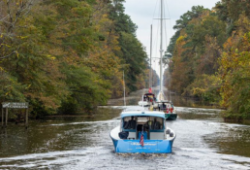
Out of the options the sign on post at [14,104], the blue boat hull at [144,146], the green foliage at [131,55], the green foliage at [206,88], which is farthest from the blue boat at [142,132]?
the green foliage at [131,55]

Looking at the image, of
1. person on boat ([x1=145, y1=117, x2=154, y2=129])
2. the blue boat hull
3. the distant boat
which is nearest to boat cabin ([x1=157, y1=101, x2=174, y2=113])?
the distant boat

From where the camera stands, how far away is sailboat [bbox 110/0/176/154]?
20.3m

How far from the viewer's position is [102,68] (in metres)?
44.6

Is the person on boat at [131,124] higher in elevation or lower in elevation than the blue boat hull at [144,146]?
higher

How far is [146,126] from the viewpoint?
22406mm

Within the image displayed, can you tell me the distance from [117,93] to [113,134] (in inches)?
2413

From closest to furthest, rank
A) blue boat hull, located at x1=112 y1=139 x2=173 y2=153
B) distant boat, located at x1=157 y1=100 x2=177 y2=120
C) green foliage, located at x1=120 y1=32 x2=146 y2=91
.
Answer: blue boat hull, located at x1=112 y1=139 x2=173 y2=153, distant boat, located at x1=157 y1=100 x2=177 y2=120, green foliage, located at x1=120 y1=32 x2=146 y2=91

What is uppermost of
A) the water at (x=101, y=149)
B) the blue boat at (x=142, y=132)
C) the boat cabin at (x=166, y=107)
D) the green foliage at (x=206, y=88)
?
the green foliage at (x=206, y=88)

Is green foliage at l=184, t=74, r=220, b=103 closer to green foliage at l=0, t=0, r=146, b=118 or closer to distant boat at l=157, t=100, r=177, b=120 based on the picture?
green foliage at l=0, t=0, r=146, b=118

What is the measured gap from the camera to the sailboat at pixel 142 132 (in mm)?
20344

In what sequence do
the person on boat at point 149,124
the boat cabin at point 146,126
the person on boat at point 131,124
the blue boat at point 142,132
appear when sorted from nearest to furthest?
the blue boat at point 142,132, the boat cabin at point 146,126, the person on boat at point 149,124, the person on boat at point 131,124

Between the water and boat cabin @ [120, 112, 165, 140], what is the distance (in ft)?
4.35

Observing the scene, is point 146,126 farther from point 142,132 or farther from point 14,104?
point 14,104

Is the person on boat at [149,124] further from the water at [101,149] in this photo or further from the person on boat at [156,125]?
the water at [101,149]
